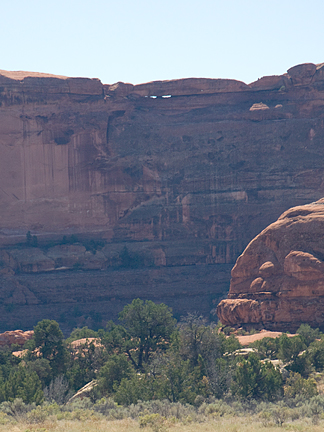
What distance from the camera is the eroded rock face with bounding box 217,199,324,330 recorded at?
36.8 meters

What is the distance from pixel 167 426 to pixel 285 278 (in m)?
15.5

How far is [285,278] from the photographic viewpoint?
3744 cm

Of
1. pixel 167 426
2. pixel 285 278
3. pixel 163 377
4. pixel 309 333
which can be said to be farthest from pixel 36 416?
pixel 285 278

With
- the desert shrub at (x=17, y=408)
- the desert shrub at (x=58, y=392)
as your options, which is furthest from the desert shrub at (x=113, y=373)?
the desert shrub at (x=17, y=408)

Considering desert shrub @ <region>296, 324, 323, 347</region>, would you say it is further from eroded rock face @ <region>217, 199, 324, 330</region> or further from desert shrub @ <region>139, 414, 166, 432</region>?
desert shrub @ <region>139, 414, 166, 432</region>

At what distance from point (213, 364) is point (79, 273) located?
141 feet

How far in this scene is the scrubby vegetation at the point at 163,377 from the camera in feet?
82.8

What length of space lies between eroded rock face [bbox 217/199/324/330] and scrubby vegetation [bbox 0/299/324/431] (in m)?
1.70

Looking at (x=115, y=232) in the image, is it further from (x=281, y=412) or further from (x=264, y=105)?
(x=281, y=412)

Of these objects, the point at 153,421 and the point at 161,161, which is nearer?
the point at 153,421

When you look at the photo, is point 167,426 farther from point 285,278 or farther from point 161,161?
point 161,161

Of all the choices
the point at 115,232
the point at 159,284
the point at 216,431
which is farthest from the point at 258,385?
the point at 115,232

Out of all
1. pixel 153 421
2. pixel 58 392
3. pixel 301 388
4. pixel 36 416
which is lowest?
pixel 58 392

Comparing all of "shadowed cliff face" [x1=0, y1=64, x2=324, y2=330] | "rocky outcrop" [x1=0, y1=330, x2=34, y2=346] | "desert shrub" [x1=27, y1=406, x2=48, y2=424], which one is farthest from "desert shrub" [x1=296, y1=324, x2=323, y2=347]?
"shadowed cliff face" [x1=0, y1=64, x2=324, y2=330]
